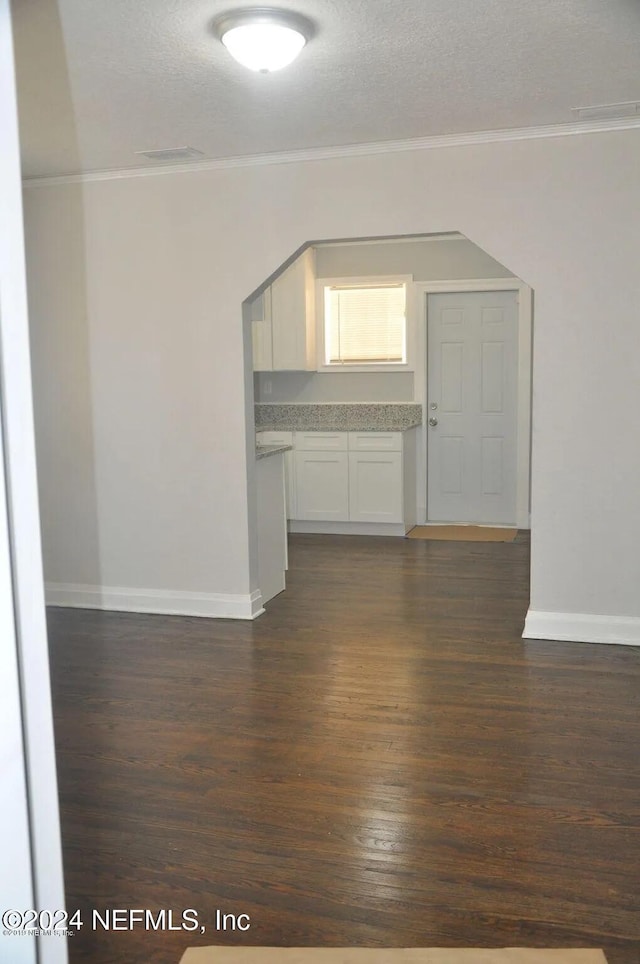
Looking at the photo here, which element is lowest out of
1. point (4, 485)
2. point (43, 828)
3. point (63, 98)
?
point (43, 828)

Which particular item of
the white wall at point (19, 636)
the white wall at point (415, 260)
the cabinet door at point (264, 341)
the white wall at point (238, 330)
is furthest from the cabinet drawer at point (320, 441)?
the white wall at point (19, 636)

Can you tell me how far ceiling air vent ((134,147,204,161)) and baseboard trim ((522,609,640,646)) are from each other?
2.96 metres

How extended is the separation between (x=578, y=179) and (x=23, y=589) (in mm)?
3646

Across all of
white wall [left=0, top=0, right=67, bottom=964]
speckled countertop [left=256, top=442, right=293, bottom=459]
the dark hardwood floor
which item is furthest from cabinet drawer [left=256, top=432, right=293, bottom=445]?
white wall [left=0, top=0, right=67, bottom=964]

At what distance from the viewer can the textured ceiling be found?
291 centimetres

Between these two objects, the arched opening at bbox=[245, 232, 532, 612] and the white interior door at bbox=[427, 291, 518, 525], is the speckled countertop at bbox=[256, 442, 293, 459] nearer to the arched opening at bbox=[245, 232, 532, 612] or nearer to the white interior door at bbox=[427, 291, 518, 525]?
the arched opening at bbox=[245, 232, 532, 612]

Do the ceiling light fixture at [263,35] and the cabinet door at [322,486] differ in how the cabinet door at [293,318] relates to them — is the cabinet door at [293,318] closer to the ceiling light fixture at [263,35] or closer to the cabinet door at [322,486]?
the cabinet door at [322,486]

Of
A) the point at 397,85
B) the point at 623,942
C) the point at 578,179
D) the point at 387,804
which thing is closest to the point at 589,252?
the point at 578,179

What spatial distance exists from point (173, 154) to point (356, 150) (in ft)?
3.14

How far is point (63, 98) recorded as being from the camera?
371cm

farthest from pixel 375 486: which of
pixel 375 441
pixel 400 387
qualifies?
pixel 400 387

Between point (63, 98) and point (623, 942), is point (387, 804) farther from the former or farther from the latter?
point (63, 98)

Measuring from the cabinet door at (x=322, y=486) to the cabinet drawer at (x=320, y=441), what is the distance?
35 mm

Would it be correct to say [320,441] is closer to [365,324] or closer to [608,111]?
[365,324]
